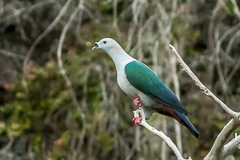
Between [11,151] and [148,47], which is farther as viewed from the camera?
[11,151]

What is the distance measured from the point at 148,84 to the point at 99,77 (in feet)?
6.74

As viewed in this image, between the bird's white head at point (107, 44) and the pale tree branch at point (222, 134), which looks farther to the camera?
the bird's white head at point (107, 44)

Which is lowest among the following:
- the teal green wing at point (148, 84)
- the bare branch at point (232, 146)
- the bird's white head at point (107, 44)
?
the bare branch at point (232, 146)

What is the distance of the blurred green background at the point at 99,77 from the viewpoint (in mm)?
3566

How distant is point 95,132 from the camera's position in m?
4.06

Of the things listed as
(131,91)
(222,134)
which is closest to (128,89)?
(131,91)

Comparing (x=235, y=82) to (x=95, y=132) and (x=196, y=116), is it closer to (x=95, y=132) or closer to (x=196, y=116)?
(x=196, y=116)

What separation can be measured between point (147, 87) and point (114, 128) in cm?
185

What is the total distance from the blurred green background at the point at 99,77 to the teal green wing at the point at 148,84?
48.3 inches

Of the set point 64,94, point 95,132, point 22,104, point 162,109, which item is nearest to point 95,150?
point 95,132

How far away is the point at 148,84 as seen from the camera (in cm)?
207

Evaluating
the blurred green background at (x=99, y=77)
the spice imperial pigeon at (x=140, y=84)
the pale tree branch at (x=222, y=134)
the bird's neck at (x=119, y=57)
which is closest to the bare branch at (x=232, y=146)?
the pale tree branch at (x=222, y=134)

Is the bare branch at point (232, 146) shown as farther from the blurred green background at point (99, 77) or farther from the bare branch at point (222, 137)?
the blurred green background at point (99, 77)

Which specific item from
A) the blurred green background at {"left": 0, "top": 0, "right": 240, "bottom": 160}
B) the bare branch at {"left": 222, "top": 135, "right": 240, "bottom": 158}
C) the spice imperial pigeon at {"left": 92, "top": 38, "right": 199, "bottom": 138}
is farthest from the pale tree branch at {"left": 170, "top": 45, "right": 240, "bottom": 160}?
the blurred green background at {"left": 0, "top": 0, "right": 240, "bottom": 160}
